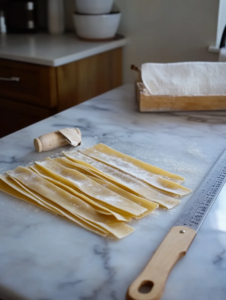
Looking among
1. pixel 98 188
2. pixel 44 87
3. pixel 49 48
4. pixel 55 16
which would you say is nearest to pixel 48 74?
pixel 44 87

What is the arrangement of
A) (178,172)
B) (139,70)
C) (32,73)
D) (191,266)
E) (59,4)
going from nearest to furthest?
(191,266), (178,172), (139,70), (32,73), (59,4)

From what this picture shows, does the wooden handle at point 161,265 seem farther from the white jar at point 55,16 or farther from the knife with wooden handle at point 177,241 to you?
the white jar at point 55,16

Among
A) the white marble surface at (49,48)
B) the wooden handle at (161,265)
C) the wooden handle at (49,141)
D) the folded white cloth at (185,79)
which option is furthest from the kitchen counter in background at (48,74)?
the wooden handle at (161,265)

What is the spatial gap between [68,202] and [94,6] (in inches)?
47.6

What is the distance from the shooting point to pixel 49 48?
66.7 inches

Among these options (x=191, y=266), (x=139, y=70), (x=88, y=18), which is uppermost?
(x=88, y=18)

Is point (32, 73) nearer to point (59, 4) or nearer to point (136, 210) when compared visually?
point (59, 4)

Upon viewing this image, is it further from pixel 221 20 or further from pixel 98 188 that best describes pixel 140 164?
pixel 221 20

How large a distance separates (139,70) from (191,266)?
2.75 ft

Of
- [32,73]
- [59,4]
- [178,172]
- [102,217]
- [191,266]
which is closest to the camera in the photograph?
[191,266]

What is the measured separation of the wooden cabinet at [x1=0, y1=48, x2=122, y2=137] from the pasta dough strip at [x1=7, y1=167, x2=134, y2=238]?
0.76m

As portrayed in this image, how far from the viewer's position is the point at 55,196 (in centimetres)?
79

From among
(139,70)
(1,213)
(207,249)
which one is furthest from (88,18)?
(207,249)

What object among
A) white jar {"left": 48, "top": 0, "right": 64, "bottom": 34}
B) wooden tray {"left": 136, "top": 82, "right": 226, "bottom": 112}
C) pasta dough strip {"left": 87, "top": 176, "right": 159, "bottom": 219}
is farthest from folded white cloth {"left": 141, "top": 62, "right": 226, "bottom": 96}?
white jar {"left": 48, "top": 0, "right": 64, "bottom": 34}
